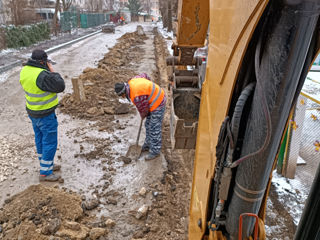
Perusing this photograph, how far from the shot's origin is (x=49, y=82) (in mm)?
3965

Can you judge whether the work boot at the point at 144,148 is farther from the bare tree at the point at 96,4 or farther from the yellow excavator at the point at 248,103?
the bare tree at the point at 96,4

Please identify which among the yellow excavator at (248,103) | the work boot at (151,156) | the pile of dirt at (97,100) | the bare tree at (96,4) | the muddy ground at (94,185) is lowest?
the muddy ground at (94,185)

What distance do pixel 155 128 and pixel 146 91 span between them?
0.79 metres

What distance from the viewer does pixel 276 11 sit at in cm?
106

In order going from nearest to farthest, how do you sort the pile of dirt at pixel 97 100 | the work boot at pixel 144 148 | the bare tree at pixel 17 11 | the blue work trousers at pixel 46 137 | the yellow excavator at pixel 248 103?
1. the yellow excavator at pixel 248 103
2. the blue work trousers at pixel 46 137
3. the work boot at pixel 144 148
4. the pile of dirt at pixel 97 100
5. the bare tree at pixel 17 11

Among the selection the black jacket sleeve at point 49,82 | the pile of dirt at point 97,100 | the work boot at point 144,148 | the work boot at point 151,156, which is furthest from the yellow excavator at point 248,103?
the pile of dirt at point 97,100

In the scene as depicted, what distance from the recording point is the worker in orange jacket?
Answer: 4.45m

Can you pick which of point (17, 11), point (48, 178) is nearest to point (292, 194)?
point (48, 178)

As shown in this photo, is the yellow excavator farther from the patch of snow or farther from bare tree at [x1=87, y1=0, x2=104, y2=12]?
bare tree at [x1=87, y1=0, x2=104, y2=12]

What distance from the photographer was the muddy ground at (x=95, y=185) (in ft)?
11.7

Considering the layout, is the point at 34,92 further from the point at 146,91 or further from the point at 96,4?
the point at 96,4

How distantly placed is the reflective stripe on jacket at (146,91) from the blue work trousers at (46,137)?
4.53ft

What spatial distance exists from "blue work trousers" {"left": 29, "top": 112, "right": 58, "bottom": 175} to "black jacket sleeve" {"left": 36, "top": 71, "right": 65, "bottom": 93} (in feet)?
1.57

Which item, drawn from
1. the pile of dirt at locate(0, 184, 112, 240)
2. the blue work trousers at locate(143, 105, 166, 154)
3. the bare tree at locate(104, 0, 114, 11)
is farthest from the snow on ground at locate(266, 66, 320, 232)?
the bare tree at locate(104, 0, 114, 11)
